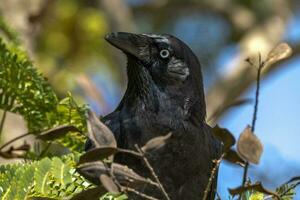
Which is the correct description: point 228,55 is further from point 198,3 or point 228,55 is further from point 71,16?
point 71,16

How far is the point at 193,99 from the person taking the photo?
9.80 feet

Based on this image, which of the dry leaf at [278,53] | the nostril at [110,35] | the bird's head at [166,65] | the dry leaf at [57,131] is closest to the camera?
the dry leaf at [57,131]

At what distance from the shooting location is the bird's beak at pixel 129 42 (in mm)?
2727

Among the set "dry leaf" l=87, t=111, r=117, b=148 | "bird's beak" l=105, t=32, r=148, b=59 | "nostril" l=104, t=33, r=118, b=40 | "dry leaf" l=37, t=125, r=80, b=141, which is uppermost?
"nostril" l=104, t=33, r=118, b=40

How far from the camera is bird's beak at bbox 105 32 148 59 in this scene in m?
2.73

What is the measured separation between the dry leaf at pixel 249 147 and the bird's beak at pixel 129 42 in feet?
3.07

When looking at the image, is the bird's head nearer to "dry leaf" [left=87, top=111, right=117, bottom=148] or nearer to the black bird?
the black bird

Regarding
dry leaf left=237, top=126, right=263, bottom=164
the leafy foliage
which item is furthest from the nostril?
dry leaf left=237, top=126, right=263, bottom=164

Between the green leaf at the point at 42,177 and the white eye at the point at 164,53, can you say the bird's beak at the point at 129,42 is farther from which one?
the green leaf at the point at 42,177

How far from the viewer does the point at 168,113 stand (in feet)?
9.53

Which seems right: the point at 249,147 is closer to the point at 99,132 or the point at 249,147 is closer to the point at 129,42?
the point at 99,132

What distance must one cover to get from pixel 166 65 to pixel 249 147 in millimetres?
1132

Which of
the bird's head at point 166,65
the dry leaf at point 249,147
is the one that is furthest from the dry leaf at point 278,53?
the bird's head at point 166,65

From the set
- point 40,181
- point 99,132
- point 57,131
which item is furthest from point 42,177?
point 99,132
